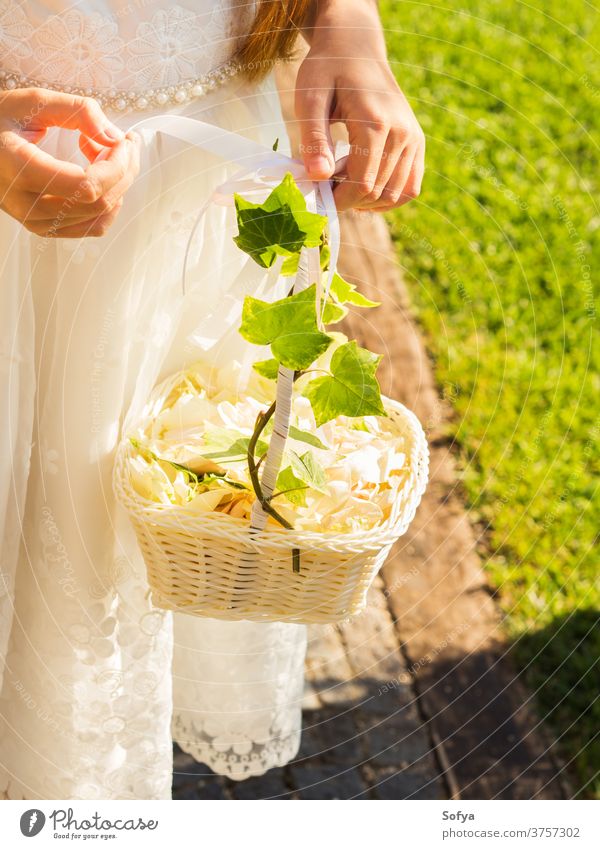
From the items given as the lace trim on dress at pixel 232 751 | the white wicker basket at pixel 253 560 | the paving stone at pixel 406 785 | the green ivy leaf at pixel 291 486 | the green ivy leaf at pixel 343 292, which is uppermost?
the green ivy leaf at pixel 343 292

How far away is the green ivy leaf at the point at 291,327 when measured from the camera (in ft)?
2.58

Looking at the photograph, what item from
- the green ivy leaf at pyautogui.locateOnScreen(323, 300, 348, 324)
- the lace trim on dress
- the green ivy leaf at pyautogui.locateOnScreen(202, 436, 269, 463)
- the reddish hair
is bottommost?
the lace trim on dress

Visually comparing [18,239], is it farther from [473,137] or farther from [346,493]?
[473,137]

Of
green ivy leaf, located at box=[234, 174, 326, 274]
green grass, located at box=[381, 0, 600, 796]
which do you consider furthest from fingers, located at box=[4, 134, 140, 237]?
green grass, located at box=[381, 0, 600, 796]

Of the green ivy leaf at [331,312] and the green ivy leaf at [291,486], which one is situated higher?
the green ivy leaf at [331,312]

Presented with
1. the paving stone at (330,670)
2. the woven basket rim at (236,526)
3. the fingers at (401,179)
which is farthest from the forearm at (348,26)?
the paving stone at (330,670)

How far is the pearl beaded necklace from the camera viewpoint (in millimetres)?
884

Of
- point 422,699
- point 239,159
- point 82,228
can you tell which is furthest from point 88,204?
point 422,699

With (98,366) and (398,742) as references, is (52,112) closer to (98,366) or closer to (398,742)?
(98,366)

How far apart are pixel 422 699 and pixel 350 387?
0.94m

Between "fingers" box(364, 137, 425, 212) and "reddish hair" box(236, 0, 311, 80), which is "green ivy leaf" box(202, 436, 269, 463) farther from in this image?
"reddish hair" box(236, 0, 311, 80)

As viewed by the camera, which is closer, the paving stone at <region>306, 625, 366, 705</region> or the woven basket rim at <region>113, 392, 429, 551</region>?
the woven basket rim at <region>113, 392, 429, 551</region>

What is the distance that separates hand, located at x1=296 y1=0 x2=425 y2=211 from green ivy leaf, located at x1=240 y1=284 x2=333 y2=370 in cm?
18

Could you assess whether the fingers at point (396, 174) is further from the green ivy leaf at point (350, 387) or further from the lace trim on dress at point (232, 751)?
the lace trim on dress at point (232, 751)
